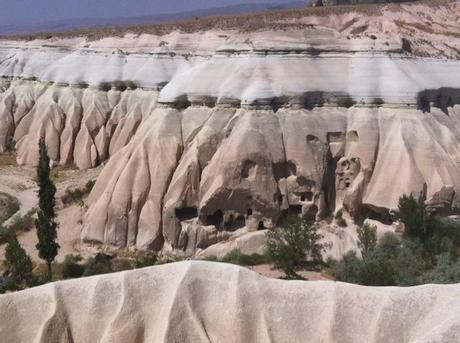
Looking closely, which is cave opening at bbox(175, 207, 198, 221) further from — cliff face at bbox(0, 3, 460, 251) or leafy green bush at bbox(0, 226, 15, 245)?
leafy green bush at bbox(0, 226, 15, 245)

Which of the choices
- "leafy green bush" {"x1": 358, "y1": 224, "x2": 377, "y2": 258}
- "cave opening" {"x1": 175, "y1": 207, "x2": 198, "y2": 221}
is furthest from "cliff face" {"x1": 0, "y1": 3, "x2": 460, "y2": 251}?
"leafy green bush" {"x1": 358, "y1": 224, "x2": 377, "y2": 258}

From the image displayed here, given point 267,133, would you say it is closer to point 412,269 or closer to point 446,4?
point 412,269

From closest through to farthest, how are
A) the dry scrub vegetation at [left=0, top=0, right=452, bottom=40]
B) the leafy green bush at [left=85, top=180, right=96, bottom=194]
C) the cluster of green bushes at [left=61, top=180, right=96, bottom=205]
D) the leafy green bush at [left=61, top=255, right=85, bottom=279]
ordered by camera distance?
1. the leafy green bush at [left=61, top=255, right=85, bottom=279]
2. the cluster of green bushes at [left=61, top=180, right=96, bottom=205]
3. the leafy green bush at [left=85, top=180, right=96, bottom=194]
4. the dry scrub vegetation at [left=0, top=0, right=452, bottom=40]

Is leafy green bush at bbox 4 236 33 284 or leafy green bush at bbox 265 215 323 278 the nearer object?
leafy green bush at bbox 4 236 33 284

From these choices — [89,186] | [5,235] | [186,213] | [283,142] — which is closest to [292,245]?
[283,142]

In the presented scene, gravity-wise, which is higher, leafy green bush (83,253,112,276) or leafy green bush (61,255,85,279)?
leafy green bush (83,253,112,276)

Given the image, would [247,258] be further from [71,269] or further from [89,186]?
[89,186]
